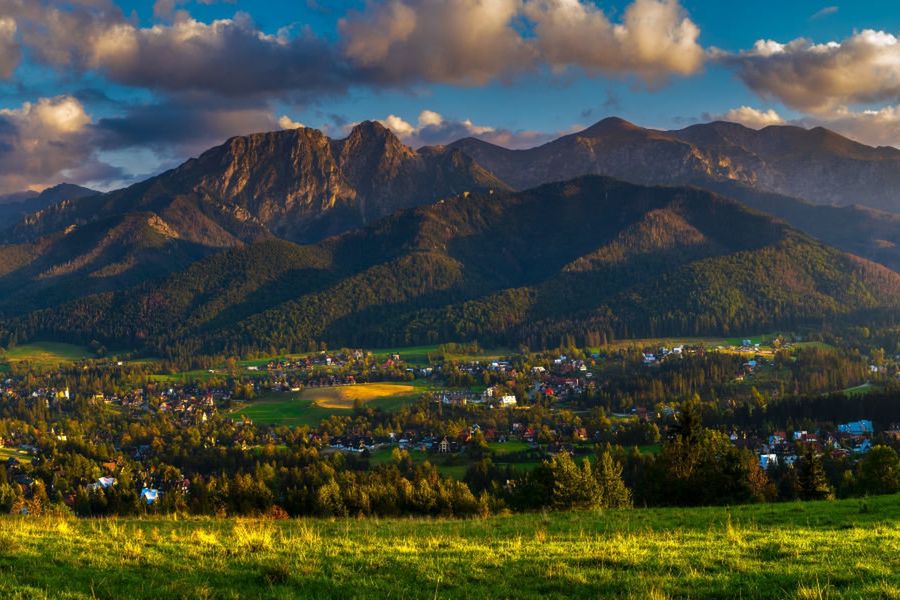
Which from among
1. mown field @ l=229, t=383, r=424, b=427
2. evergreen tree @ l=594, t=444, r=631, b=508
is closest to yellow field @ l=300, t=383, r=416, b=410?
mown field @ l=229, t=383, r=424, b=427

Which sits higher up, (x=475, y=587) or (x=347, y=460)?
(x=475, y=587)

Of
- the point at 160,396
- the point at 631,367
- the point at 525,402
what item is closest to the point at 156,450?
the point at 160,396

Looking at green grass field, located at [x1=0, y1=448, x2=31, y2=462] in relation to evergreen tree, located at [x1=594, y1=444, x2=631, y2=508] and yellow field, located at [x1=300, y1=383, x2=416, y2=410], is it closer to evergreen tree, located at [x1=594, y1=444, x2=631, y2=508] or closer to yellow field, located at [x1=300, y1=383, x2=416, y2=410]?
yellow field, located at [x1=300, y1=383, x2=416, y2=410]

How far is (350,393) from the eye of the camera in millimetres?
154250

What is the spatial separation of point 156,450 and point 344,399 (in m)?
50.8

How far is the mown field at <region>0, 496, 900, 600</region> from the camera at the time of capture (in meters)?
11.3

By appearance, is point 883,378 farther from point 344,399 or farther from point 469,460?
point 344,399

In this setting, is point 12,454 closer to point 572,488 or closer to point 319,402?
point 319,402

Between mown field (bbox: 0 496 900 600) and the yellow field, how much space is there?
122832mm

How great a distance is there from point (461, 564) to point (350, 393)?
5658 inches

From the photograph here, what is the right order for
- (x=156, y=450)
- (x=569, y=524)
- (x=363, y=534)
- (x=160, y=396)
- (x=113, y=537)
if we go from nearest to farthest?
1. (x=113, y=537)
2. (x=363, y=534)
3. (x=569, y=524)
4. (x=156, y=450)
5. (x=160, y=396)

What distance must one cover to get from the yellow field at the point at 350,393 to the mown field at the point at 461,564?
12283 centimetres

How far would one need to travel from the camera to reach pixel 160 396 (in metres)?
158

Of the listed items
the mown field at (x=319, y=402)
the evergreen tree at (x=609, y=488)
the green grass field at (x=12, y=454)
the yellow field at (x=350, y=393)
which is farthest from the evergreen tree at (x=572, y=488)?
the yellow field at (x=350, y=393)
